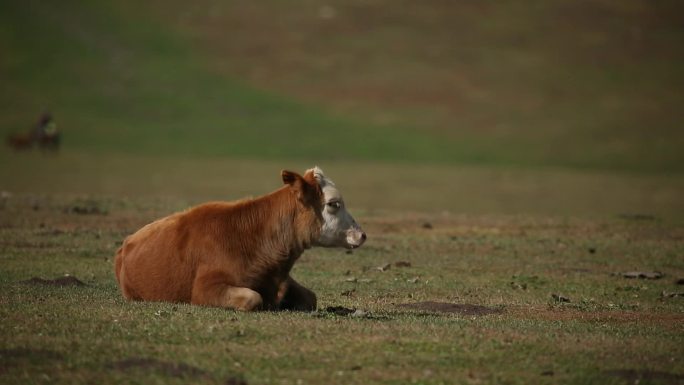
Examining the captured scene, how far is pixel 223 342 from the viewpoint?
10.8 metres

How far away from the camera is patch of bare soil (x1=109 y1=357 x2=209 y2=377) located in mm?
9680

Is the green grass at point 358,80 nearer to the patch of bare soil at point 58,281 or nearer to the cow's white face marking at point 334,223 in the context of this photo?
the patch of bare soil at point 58,281

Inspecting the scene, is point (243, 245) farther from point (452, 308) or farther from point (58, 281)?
point (58, 281)

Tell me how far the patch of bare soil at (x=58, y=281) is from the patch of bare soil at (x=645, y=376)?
8.03 metres

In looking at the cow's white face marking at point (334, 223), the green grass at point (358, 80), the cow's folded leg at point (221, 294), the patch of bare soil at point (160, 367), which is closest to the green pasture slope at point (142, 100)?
the green grass at point (358, 80)

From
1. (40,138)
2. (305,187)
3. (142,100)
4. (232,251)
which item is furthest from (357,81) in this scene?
(232,251)

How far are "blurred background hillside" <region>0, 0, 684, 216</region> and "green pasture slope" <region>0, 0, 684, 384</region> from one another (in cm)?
28

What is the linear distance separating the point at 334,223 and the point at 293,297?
949 mm

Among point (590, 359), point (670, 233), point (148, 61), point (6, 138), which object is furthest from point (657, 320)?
point (148, 61)

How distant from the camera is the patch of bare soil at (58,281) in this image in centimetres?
1553

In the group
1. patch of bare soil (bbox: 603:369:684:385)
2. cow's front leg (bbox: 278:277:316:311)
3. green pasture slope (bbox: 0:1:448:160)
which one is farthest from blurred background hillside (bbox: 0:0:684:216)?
patch of bare soil (bbox: 603:369:684:385)

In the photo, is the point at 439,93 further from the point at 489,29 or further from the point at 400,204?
the point at 400,204

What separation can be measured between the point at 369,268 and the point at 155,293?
7002mm

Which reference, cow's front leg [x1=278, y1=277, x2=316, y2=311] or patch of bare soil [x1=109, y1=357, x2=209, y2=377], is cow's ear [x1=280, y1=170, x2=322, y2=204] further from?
patch of bare soil [x1=109, y1=357, x2=209, y2=377]
